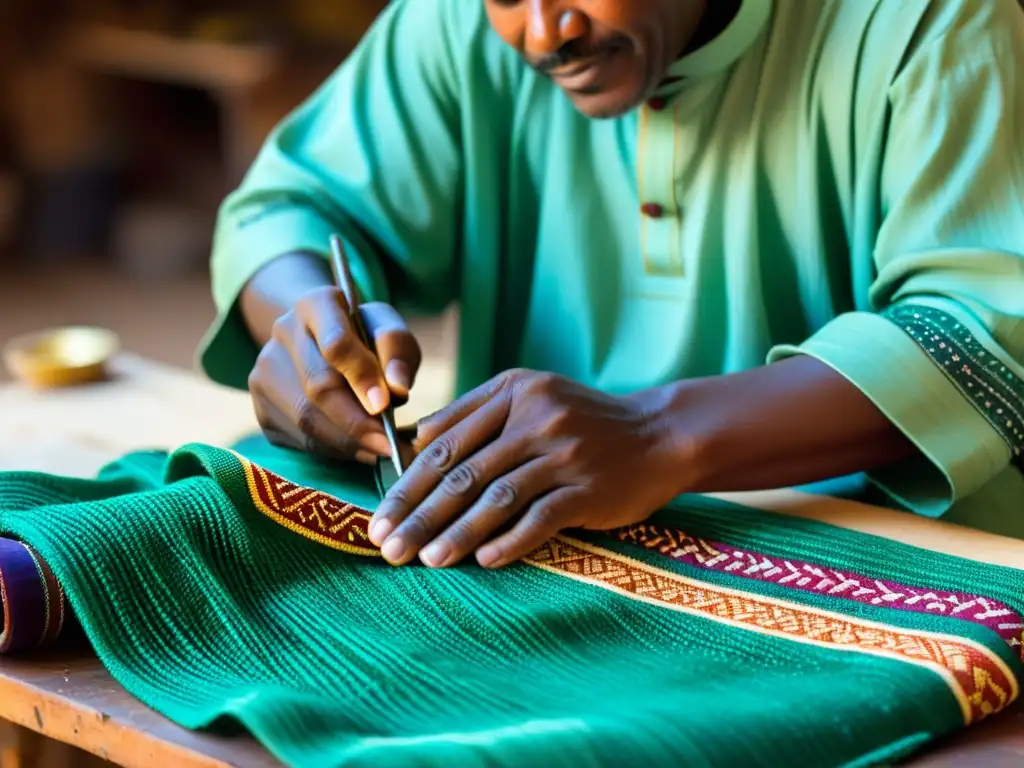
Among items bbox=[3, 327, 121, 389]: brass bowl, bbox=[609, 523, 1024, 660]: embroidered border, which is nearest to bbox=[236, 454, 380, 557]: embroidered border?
bbox=[609, 523, 1024, 660]: embroidered border

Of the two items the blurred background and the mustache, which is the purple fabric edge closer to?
the mustache

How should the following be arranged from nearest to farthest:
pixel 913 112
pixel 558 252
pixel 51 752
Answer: pixel 913 112, pixel 51 752, pixel 558 252

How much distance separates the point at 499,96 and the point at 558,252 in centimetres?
21

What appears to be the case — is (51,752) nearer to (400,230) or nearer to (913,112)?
(400,230)

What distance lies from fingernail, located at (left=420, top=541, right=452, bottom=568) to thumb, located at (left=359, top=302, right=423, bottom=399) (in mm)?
183

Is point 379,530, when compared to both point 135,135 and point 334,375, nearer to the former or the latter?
point 334,375

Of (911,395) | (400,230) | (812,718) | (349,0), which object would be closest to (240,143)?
(349,0)

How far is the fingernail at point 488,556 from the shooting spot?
1142 millimetres

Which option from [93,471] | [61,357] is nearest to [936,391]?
[93,471]

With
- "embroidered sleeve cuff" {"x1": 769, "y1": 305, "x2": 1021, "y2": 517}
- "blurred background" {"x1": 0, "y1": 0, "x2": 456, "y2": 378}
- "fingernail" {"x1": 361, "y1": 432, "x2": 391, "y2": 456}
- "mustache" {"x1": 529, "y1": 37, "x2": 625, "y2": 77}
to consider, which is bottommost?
"blurred background" {"x1": 0, "y1": 0, "x2": 456, "y2": 378}

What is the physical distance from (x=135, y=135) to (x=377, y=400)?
4885 mm

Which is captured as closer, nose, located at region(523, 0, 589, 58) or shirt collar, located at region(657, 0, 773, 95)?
nose, located at region(523, 0, 589, 58)

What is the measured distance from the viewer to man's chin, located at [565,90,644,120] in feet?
4.58

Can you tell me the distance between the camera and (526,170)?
1671 millimetres
